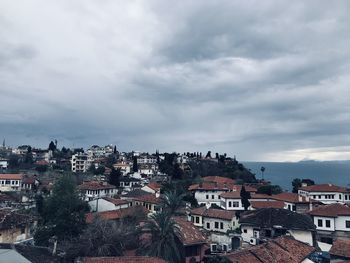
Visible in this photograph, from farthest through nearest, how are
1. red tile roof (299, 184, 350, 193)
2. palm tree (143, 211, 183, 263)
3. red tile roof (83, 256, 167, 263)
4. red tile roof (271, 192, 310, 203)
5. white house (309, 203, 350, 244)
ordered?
red tile roof (299, 184, 350, 193) → red tile roof (271, 192, 310, 203) → white house (309, 203, 350, 244) → palm tree (143, 211, 183, 263) → red tile roof (83, 256, 167, 263)

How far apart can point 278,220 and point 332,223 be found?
1037 centimetres

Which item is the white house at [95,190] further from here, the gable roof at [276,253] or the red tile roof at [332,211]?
the gable roof at [276,253]

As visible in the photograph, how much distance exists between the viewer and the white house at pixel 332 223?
165 ft

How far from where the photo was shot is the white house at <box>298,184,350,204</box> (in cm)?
7250

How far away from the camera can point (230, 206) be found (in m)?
66.3

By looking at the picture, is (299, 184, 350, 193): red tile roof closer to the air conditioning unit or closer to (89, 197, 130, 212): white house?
the air conditioning unit

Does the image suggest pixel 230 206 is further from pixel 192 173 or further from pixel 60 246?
pixel 192 173

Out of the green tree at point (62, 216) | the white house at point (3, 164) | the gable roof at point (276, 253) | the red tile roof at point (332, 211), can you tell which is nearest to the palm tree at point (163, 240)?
the gable roof at point (276, 253)

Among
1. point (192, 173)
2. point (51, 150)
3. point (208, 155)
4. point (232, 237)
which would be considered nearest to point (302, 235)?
point (232, 237)

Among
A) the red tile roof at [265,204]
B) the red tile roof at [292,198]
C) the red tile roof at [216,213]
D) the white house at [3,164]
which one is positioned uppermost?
the white house at [3,164]

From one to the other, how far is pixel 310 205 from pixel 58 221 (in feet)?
152

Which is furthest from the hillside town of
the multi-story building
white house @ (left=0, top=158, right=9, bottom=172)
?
the multi-story building

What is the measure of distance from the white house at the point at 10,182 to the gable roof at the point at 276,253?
237 ft

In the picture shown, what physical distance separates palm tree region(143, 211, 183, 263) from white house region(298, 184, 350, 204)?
50.1 metres
